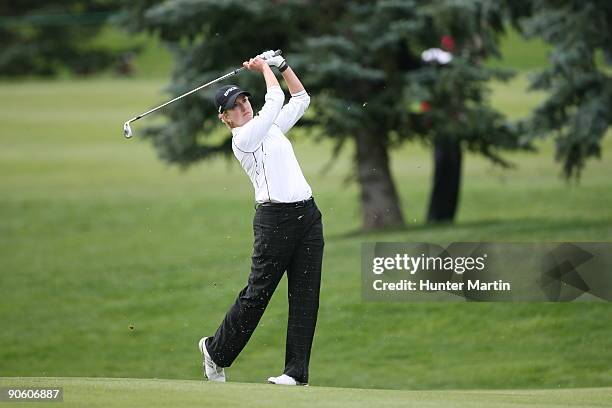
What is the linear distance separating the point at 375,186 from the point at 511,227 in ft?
7.32

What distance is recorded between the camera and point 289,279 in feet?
25.4

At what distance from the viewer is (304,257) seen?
7.65 meters

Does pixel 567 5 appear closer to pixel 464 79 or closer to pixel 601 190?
pixel 464 79

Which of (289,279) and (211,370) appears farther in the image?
(211,370)

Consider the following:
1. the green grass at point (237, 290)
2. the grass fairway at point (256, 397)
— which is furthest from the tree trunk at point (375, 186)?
the grass fairway at point (256, 397)

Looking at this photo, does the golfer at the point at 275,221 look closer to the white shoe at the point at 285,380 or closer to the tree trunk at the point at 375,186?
the white shoe at the point at 285,380

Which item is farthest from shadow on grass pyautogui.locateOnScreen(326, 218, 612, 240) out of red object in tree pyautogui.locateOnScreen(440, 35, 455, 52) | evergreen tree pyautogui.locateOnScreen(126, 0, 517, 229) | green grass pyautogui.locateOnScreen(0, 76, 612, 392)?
red object in tree pyautogui.locateOnScreen(440, 35, 455, 52)

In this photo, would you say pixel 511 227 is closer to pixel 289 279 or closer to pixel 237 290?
pixel 237 290

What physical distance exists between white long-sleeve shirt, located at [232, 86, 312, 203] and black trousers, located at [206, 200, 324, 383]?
0.09 metres

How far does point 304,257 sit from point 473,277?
4102 mm

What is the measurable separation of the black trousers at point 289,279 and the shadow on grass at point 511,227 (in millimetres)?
7455

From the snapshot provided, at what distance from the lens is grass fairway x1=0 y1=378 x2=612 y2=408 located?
21.2 feet

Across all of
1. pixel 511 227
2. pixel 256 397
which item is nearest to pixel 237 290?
pixel 511 227

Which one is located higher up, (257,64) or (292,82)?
(257,64)
